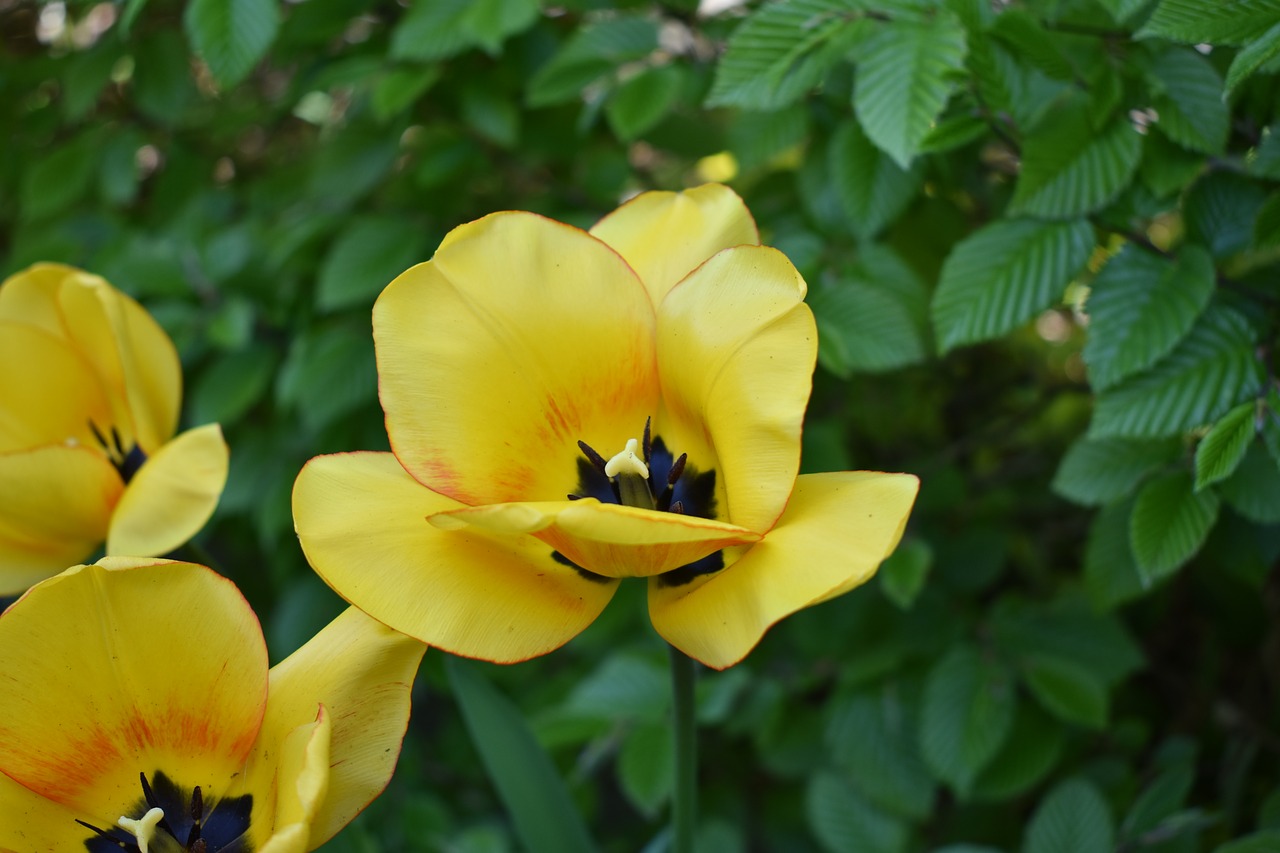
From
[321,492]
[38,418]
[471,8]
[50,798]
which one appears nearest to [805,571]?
[321,492]

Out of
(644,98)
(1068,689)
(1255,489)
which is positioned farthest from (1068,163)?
(1068,689)

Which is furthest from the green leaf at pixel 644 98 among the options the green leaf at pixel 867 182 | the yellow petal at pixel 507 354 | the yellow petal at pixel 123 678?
the yellow petal at pixel 123 678

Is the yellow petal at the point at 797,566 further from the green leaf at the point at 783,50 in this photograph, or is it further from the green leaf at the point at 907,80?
the green leaf at the point at 783,50

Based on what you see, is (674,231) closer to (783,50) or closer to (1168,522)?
(783,50)

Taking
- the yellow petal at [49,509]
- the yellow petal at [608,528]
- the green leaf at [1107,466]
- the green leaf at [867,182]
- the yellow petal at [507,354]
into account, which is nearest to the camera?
the yellow petal at [608,528]

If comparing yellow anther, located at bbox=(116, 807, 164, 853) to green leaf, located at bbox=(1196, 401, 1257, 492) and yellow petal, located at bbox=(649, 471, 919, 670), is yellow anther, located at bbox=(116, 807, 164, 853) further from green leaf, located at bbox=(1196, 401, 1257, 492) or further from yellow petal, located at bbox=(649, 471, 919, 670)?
green leaf, located at bbox=(1196, 401, 1257, 492)

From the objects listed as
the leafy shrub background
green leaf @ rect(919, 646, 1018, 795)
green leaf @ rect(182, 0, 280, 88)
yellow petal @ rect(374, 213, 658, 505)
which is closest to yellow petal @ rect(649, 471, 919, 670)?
yellow petal @ rect(374, 213, 658, 505)

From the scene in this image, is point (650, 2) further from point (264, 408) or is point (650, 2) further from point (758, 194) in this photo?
point (264, 408)
